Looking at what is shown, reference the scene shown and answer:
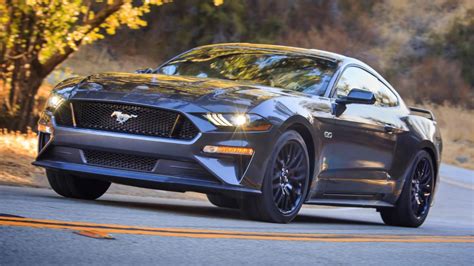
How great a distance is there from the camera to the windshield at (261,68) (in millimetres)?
9242

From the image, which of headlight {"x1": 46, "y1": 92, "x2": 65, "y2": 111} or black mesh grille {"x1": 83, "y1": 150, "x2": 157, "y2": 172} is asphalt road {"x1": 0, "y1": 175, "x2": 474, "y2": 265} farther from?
headlight {"x1": 46, "y1": 92, "x2": 65, "y2": 111}

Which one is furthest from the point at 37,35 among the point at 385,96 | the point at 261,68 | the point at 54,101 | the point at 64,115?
the point at 64,115

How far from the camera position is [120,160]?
26.2 ft

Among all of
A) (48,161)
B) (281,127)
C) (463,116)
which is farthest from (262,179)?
(463,116)

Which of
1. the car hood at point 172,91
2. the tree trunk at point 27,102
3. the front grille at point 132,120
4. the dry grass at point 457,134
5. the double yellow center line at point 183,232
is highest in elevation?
the car hood at point 172,91

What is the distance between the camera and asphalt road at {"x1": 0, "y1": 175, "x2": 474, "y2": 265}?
5.54 meters

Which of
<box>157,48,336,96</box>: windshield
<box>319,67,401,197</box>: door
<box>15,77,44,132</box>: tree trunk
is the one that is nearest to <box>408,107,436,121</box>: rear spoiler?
<box>319,67,401,197</box>: door

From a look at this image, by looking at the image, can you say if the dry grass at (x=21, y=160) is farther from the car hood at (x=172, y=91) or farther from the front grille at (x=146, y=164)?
the front grille at (x=146, y=164)

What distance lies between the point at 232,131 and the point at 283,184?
79cm

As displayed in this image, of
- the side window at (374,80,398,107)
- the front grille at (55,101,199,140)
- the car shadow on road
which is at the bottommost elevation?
the car shadow on road

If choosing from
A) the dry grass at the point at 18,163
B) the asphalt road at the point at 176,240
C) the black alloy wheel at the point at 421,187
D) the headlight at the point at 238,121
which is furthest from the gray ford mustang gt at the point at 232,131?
the dry grass at the point at 18,163

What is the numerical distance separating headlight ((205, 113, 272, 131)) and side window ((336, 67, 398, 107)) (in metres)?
1.63

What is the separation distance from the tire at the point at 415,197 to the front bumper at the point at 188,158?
3.04 metres

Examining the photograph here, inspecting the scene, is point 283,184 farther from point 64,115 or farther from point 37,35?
point 37,35
